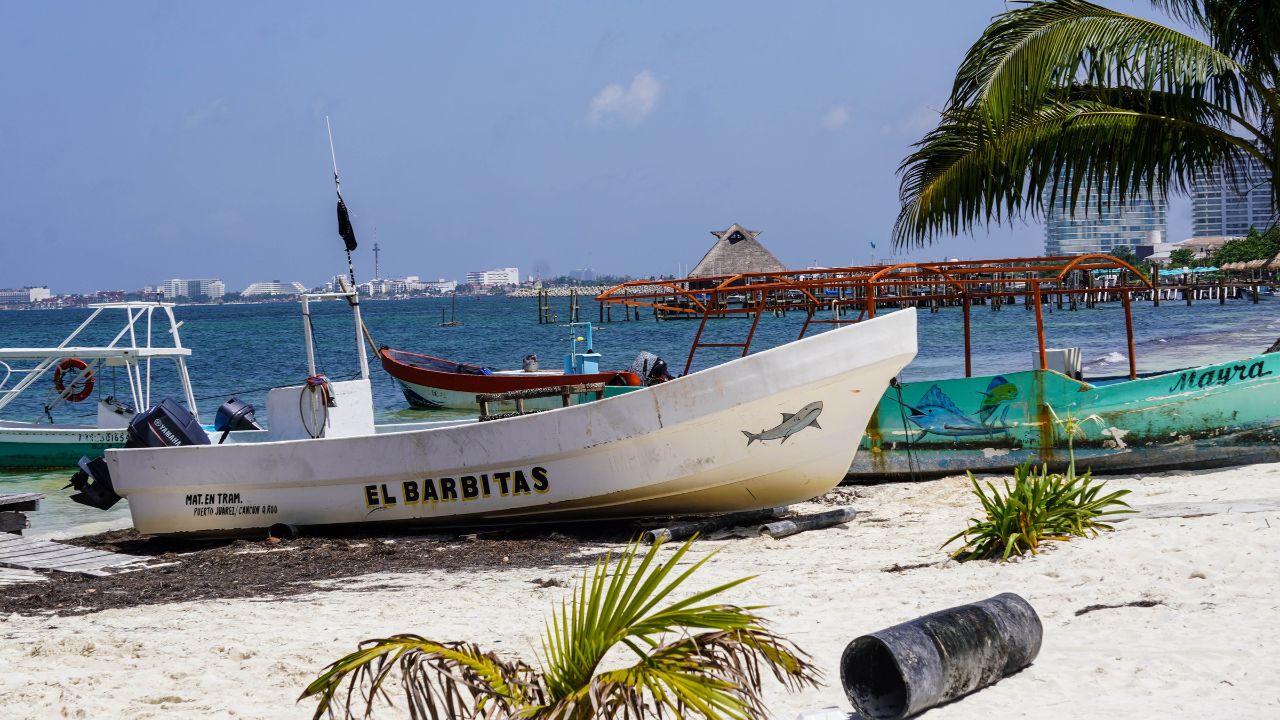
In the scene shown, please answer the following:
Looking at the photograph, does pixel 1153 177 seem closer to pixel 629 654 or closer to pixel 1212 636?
pixel 1212 636

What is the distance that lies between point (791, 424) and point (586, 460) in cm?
161

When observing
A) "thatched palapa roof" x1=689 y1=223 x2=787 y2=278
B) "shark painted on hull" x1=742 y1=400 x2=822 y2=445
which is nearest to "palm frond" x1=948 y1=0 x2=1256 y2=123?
"shark painted on hull" x1=742 y1=400 x2=822 y2=445

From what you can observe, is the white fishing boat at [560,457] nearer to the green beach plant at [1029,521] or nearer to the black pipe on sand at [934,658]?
the green beach plant at [1029,521]

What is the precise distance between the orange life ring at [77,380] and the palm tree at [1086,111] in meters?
12.0

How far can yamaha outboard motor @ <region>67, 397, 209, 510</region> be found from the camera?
10.7 metres

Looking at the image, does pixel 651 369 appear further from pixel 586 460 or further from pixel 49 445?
pixel 49 445

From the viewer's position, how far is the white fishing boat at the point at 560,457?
8961 mm

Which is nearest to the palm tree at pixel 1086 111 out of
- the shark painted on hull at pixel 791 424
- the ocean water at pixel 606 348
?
the shark painted on hull at pixel 791 424

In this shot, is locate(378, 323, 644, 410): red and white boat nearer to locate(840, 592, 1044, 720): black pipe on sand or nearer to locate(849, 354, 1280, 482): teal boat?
locate(849, 354, 1280, 482): teal boat

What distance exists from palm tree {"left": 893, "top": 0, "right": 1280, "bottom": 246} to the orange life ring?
1204 cm

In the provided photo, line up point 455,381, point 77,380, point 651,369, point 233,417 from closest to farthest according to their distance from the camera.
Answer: point 233,417 < point 651,369 < point 77,380 < point 455,381

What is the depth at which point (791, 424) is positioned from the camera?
9.17 meters

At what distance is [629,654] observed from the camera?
5605mm

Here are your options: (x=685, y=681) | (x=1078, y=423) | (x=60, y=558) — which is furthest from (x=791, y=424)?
(x=60, y=558)
